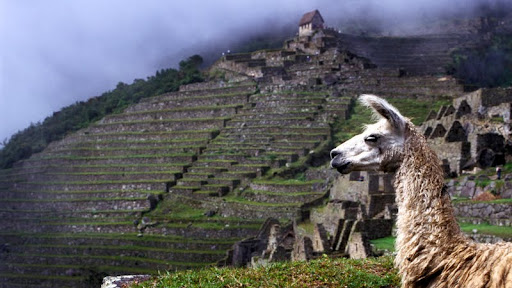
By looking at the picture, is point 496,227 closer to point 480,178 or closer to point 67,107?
point 480,178

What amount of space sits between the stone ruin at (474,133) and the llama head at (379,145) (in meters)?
13.9

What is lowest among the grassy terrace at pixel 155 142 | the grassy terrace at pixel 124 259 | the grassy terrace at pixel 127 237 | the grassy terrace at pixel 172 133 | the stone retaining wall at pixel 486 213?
the grassy terrace at pixel 124 259

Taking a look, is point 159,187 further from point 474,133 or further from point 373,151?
point 373,151

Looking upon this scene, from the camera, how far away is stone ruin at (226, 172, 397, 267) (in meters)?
14.7

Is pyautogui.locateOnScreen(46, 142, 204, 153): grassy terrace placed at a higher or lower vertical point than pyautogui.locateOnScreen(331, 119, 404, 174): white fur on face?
higher

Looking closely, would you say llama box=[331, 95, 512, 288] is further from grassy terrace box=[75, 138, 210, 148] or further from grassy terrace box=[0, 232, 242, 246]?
grassy terrace box=[75, 138, 210, 148]

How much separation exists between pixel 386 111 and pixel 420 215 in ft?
2.03

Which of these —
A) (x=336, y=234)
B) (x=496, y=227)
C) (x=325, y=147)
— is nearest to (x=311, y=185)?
(x=325, y=147)

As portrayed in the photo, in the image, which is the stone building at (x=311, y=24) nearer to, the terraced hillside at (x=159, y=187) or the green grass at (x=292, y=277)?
the terraced hillside at (x=159, y=187)

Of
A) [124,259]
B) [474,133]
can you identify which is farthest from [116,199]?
[474,133]

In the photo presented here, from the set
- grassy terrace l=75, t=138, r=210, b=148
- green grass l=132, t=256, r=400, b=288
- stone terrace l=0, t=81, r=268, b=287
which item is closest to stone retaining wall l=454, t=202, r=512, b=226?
green grass l=132, t=256, r=400, b=288

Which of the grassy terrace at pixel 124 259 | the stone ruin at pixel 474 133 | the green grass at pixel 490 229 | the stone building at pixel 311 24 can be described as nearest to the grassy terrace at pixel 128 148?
the grassy terrace at pixel 124 259

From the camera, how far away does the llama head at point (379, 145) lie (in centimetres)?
384

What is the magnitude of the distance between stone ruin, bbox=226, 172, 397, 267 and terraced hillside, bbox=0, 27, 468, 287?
1723mm
